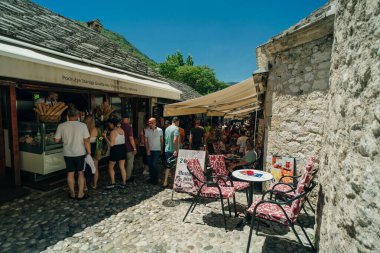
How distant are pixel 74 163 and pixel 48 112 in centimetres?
160

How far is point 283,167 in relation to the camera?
4.66 meters

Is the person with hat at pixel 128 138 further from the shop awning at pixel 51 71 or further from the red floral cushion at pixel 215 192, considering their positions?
the red floral cushion at pixel 215 192

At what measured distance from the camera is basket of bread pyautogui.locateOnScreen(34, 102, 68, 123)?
5.21 metres

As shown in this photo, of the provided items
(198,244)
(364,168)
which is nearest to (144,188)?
(198,244)

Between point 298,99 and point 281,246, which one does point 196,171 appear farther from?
point 298,99

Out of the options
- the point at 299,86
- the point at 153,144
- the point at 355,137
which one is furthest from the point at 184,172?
the point at 355,137

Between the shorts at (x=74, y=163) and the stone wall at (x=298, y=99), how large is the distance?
411 centimetres

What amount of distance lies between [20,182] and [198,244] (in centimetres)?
462

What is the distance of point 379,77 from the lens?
5.21ft

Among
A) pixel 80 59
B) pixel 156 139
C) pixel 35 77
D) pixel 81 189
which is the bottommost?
pixel 81 189

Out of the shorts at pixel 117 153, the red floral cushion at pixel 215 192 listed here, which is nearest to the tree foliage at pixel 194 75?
the shorts at pixel 117 153

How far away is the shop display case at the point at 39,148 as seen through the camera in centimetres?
502

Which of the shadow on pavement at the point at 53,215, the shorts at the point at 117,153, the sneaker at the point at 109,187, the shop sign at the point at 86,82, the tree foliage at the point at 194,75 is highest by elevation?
the tree foliage at the point at 194,75

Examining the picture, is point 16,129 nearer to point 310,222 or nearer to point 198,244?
point 198,244
